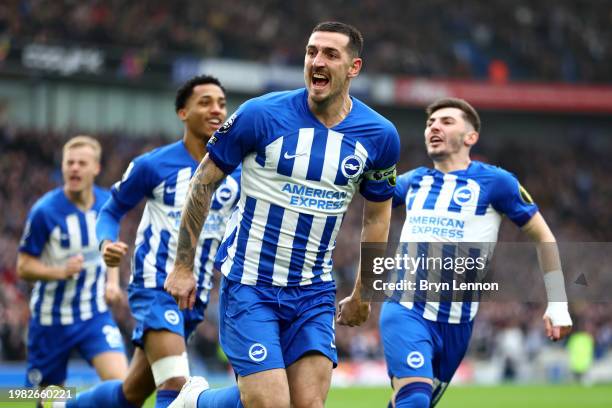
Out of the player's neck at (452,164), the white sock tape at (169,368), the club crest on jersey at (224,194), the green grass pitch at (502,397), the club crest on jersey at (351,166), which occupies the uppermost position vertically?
the club crest on jersey at (351,166)

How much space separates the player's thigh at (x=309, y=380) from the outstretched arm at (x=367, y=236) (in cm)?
53

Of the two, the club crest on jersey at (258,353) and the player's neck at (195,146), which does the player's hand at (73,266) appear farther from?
the club crest on jersey at (258,353)

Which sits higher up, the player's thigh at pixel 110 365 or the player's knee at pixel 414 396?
the player's knee at pixel 414 396

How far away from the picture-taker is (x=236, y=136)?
5.71 metres

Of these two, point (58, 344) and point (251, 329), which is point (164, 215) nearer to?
point (251, 329)

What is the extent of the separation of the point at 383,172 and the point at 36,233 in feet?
14.2

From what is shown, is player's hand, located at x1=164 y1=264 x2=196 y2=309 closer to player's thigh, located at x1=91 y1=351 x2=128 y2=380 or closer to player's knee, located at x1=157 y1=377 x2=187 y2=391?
player's knee, located at x1=157 y1=377 x2=187 y2=391

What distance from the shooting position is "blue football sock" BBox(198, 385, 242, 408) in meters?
5.95

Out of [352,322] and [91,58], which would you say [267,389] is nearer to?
[352,322]

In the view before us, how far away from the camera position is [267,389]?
5.55 m

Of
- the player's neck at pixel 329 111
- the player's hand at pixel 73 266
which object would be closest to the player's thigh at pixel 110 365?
the player's hand at pixel 73 266

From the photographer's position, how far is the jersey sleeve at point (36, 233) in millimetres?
9266

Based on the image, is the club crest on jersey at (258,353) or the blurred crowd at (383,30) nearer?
the club crest on jersey at (258,353)

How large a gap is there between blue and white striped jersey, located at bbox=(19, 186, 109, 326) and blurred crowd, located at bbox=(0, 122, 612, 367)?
978 centimetres
